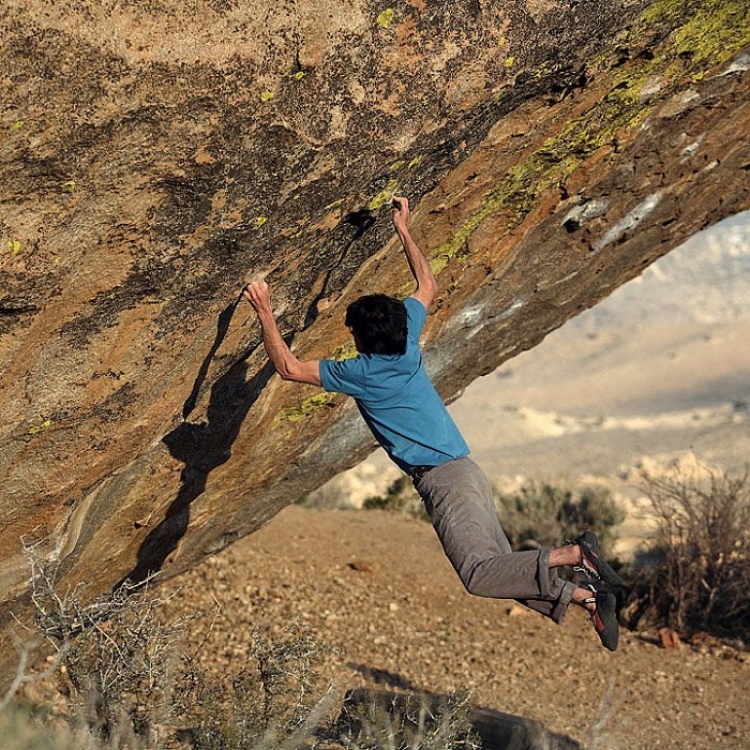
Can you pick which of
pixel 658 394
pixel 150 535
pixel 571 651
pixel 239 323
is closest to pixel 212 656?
pixel 150 535

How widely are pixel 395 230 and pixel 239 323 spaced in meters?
0.89

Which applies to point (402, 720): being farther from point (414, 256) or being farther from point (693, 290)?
point (693, 290)

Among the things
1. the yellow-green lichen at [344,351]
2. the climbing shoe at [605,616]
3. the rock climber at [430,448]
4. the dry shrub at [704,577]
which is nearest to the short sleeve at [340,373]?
the rock climber at [430,448]

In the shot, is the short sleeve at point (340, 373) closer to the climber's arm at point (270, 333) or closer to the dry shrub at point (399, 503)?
the climber's arm at point (270, 333)

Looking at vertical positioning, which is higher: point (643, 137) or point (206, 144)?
point (206, 144)

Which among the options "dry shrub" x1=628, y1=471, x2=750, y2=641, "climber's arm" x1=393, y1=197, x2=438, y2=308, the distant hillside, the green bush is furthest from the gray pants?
the distant hillside

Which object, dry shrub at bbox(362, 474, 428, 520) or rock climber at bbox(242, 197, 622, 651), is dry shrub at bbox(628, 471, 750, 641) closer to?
dry shrub at bbox(362, 474, 428, 520)

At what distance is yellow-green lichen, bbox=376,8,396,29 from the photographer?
13.4ft

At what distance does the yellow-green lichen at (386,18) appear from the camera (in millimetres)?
4078

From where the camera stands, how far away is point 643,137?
5.64 meters

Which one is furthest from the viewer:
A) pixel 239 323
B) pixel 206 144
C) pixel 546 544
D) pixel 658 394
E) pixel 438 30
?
pixel 658 394

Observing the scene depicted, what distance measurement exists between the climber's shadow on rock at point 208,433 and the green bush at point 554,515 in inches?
224

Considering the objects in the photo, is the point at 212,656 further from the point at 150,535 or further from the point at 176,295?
the point at 176,295

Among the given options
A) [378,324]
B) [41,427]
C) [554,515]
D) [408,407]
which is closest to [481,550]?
[408,407]
